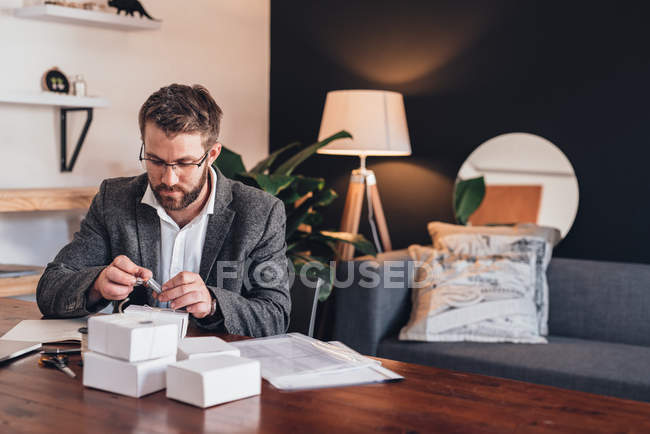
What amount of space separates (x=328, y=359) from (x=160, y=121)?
0.76 metres

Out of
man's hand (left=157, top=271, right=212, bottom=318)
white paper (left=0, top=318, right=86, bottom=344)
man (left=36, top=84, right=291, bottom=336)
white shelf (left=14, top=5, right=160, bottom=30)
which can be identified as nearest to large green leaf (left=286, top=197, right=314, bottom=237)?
white shelf (left=14, top=5, right=160, bottom=30)

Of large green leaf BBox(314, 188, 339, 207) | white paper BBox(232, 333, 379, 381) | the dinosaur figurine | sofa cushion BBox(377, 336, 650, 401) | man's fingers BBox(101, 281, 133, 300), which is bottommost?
sofa cushion BBox(377, 336, 650, 401)

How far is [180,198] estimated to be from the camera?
1.80 m

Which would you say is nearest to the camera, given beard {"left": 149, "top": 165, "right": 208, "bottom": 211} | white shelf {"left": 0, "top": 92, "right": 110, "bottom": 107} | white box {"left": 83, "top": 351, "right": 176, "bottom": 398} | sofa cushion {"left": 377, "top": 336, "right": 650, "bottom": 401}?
white box {"left": 83, "top": 351, "right": 176, "bottom": 398}

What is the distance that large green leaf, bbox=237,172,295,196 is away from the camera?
281 centimetres

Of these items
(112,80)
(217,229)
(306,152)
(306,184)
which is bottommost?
(217,229)

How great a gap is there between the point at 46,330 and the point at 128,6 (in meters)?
1.94

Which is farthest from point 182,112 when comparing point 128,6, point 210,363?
point 128,6

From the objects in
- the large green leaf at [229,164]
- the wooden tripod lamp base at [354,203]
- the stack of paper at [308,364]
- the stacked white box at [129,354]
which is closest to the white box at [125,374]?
the stacked white box at [129,354]

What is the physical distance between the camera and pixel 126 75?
131 inches

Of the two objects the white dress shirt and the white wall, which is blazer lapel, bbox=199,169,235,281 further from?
the white wall

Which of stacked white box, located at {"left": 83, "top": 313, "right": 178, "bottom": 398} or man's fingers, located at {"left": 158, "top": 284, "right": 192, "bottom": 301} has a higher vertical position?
man's fingers, located at {"left": 158, "top": 284, "right": 192, "bottom": 301}

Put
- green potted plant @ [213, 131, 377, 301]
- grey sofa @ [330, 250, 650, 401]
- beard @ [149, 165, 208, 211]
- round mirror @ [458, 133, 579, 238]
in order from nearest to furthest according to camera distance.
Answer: beard @ [149, 165, 208, 211] < grey sofa @ [330, 250, 650, 401] < green potted plant @ [213, 131, 377, 301] < round mirror @ [458, 133, 579, 238]

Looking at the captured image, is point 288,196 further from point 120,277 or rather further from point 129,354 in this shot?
point 129,354
